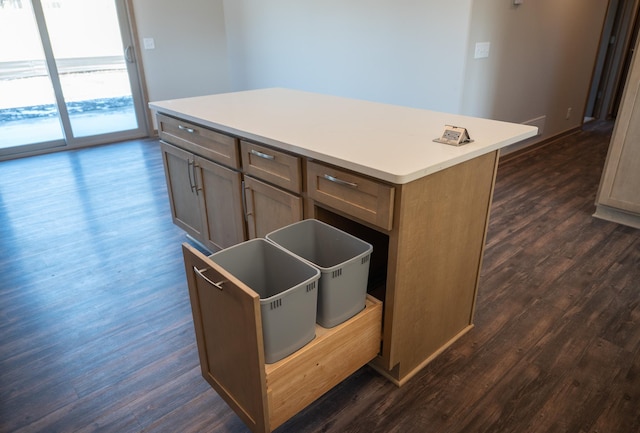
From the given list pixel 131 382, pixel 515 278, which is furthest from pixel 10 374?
pixel 515 278

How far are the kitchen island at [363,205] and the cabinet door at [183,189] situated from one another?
0.13 m

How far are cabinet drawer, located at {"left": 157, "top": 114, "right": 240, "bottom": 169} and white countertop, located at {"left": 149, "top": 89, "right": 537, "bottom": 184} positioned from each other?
0.06 m

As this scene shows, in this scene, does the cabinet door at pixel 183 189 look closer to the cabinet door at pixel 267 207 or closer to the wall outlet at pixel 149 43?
the cabinet door at pixel 267 207

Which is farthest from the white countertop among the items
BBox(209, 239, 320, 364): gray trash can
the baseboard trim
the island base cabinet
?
the baseboard trim

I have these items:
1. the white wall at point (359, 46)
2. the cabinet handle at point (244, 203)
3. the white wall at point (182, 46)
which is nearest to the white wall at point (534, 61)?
the white wall at point (359, 46)

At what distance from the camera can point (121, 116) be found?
532cm

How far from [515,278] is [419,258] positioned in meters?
1.14

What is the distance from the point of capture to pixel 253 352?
1182mm

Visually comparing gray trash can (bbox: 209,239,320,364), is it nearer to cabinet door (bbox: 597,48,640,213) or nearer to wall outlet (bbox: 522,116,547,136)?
cabinet door (bbox: 597,48,640,213)

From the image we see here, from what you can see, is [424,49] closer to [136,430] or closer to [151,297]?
[151,297]

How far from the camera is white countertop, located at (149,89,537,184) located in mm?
1380

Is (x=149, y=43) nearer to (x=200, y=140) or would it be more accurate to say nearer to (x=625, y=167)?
(x=200, y=140)

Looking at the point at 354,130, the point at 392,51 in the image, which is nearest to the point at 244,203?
the point at 354,130

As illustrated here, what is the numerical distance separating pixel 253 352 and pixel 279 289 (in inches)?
13.8
